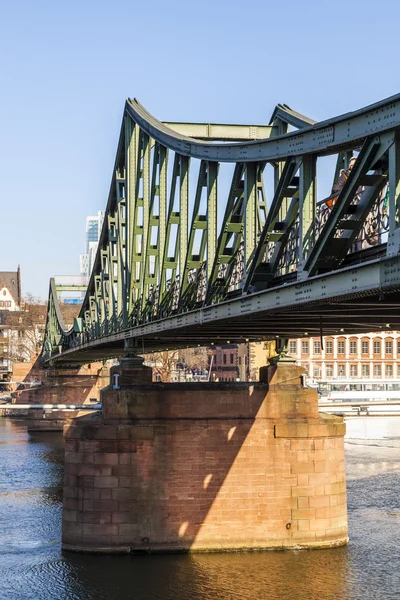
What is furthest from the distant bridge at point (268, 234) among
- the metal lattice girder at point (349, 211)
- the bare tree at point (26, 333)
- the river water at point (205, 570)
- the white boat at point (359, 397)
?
the bare tree at point (26, 333)

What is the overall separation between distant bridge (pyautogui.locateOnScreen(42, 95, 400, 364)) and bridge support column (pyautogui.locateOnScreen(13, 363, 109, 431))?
2396 inches

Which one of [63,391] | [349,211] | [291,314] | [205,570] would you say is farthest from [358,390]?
[349,211]

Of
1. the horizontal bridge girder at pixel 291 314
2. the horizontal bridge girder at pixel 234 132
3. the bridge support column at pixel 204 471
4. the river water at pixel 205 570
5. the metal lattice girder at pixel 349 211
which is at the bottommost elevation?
the river water at pixel 205 570

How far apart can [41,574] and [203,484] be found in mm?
7118

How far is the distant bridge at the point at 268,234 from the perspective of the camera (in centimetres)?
2308

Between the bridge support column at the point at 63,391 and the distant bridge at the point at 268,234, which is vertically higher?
the distant bridge at the point at 268,234

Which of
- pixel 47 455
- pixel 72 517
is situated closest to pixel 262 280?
pixel 72 517

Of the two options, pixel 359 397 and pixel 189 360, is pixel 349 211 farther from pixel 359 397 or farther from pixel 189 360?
pixel 189 360

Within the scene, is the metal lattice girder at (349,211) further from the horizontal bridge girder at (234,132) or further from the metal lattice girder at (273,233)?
the horizontal bridge girder at (234,132)

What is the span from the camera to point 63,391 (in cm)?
12219

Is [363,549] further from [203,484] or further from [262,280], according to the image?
[262,280]

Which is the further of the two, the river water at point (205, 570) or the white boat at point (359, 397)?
the white boat at point (359, 397)

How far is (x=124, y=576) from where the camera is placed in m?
39.2

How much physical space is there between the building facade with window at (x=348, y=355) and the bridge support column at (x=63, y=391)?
21564 millimetres
